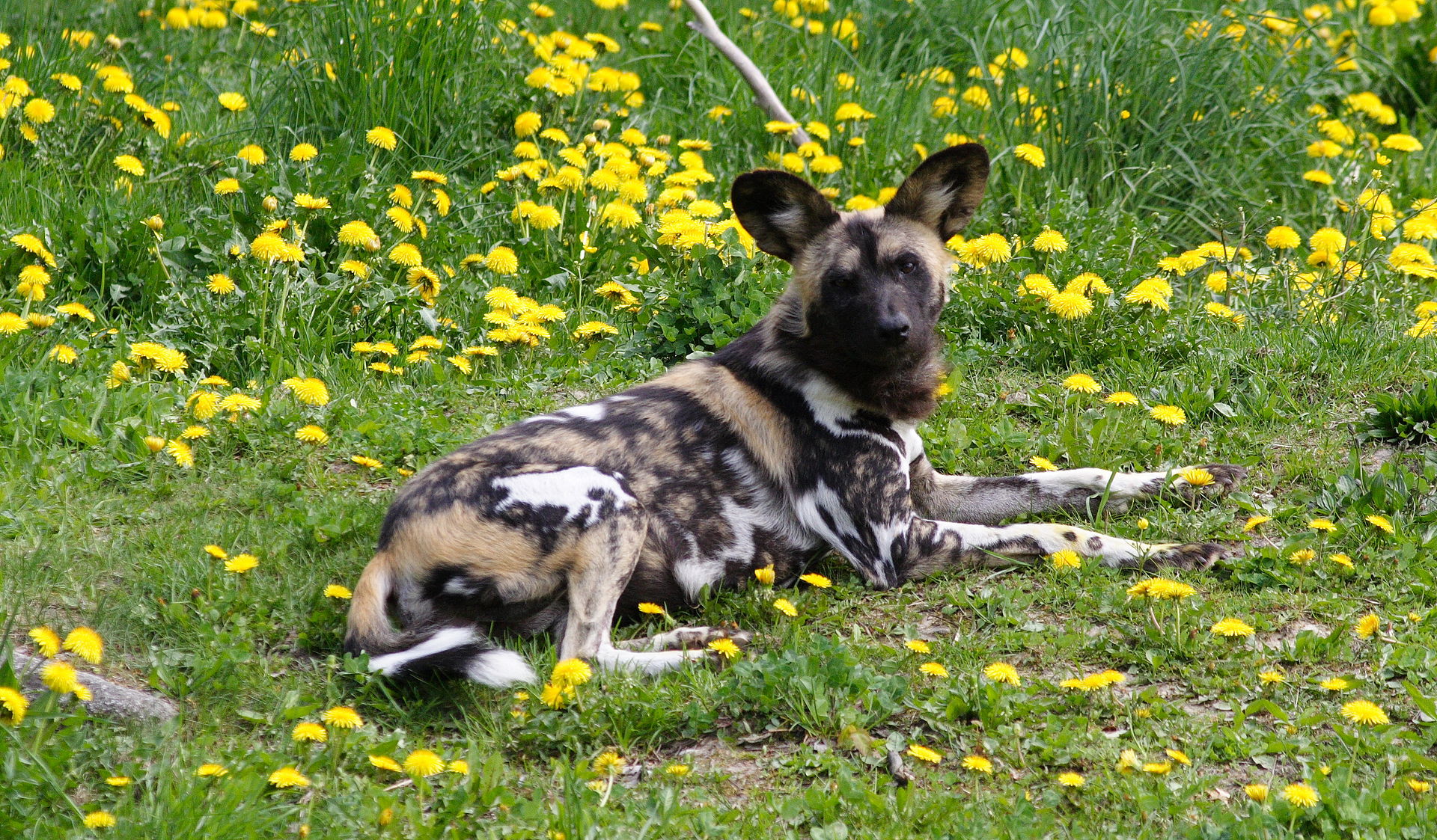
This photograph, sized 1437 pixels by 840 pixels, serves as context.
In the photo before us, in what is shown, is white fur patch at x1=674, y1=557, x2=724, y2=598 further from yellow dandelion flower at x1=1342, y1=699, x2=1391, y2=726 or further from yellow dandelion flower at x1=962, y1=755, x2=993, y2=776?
yellow dandelion flower at x1=1342, y1=699, x2=1391, y2=726

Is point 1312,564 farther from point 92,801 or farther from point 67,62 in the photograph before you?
point 67,62

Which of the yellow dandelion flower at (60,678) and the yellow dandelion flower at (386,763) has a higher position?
the yellow dandelion flower at (60,678)

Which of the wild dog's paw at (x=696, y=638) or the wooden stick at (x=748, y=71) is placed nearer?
the wild dog's paw at (x=696, y=638)

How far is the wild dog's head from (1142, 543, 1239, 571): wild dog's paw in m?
0.86

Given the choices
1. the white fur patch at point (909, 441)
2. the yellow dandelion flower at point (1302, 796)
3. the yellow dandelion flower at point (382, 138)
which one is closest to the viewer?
the yellow dandelion flower at point (1302, 796)

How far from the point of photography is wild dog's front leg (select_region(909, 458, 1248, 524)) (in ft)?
14.0

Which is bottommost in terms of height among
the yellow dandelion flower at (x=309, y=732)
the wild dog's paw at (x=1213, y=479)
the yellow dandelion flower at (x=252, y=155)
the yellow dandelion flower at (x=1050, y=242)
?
the yellow dandelion flower at (x=309, y=732)

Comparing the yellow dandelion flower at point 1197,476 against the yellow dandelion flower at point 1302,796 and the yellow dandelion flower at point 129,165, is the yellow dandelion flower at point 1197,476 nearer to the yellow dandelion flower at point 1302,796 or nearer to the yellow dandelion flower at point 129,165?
the yellow dandelion flower at point 1302,796

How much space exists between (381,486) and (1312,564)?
9.98ft

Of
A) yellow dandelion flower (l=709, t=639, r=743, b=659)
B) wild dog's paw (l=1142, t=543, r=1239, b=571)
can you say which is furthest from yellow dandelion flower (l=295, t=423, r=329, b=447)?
wild dog's paw (l=1142, t=543, r=1239, b=571)

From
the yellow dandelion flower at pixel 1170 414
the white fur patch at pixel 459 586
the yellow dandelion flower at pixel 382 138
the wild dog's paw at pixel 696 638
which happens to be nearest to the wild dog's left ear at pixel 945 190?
the yellow dandelion flower at pixel 1170 414

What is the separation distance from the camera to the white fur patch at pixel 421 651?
3.20 meters

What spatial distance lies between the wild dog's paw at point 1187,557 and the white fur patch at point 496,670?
75.5 inches

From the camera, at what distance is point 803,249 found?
4.34 m
